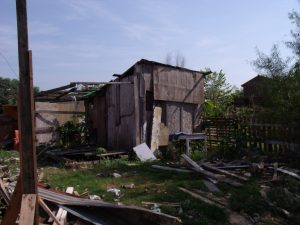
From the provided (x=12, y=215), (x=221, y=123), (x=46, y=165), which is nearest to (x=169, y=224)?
(x=12, y=215)

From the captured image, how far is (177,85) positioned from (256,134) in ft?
13.3

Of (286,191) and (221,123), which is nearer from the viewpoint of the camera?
(286,191)

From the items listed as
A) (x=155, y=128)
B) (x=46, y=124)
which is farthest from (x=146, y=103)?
(x=46, y=124)

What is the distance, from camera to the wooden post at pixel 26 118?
15.5 ft

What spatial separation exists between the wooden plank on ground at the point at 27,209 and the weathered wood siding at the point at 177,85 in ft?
35.6

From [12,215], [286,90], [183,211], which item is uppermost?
[286,90]

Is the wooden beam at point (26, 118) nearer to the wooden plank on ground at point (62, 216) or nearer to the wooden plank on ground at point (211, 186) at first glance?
the wooden plank on ground at point (62, 216)

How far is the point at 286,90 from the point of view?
12.5 metres

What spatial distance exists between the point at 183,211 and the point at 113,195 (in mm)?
1857

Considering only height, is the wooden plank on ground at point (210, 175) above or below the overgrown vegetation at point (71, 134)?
below

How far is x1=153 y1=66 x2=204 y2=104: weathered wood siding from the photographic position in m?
15.5

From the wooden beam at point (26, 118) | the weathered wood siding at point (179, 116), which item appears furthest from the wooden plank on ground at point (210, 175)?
the wooden beam at point (26, 118)

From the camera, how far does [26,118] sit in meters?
4.80

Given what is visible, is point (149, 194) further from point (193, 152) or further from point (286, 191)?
point (193, 152)
